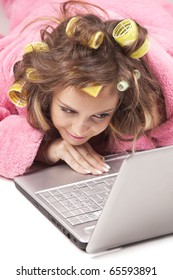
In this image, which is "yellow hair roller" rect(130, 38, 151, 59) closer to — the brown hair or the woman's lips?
the brown hair

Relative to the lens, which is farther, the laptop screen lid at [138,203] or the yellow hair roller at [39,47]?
the yellow hair roller at [39,47]

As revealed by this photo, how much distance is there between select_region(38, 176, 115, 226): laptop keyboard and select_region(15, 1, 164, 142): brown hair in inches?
5.2

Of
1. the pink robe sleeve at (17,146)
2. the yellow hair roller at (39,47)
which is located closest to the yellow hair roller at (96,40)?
the yellow hair roller at (39,47)

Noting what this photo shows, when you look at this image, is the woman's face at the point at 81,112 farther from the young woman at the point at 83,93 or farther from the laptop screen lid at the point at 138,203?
the laptop screen lid at the point at 138,203

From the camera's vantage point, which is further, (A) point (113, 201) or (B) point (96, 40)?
(B) point (96, 40)

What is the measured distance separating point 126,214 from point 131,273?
8 centimetres

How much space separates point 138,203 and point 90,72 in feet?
0.91

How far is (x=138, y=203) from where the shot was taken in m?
0.88

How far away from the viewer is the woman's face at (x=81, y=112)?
1.10 metres

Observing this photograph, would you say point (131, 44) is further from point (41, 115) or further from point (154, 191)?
point (154, 191)

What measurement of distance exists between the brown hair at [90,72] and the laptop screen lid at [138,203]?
0.26 m

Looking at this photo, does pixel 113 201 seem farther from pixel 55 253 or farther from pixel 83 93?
pixel 83 93

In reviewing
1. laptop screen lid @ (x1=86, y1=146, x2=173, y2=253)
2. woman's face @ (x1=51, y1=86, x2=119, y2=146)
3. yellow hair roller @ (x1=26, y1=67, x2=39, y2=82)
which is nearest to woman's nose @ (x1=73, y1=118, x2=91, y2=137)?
woman's face @ (x1=51, y1=86, x2=119, y2=146)

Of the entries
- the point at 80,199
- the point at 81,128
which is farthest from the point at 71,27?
the point at 80,199
